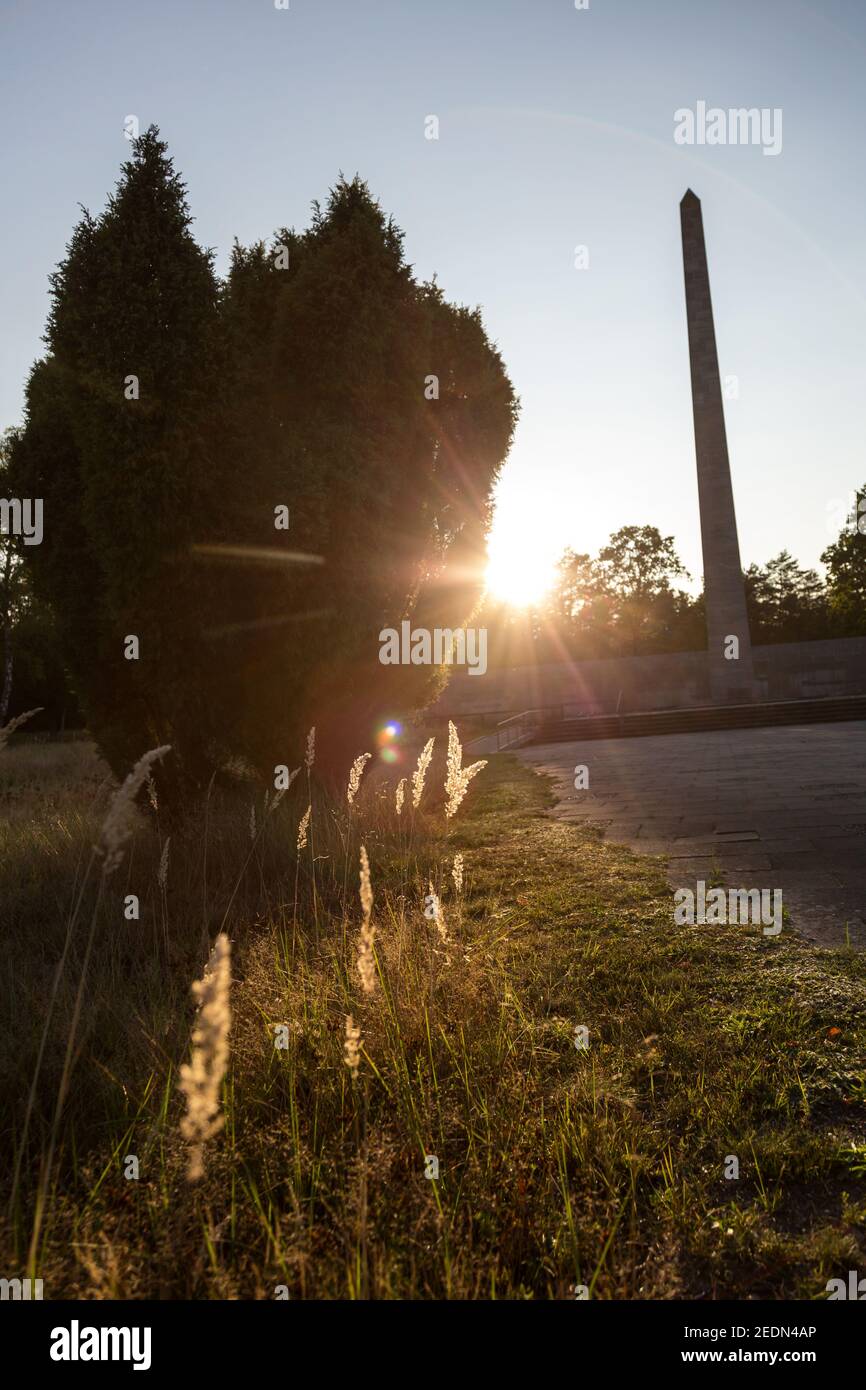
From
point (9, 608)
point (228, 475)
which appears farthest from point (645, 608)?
point (228, 475)

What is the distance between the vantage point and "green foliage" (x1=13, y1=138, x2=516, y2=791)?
7.73 m

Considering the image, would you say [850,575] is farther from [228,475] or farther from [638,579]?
[228,475]

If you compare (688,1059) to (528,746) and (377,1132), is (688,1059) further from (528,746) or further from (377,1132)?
(528,746)

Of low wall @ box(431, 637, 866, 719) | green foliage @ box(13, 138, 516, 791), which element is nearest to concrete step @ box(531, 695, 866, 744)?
low wall @ box(431, 637, 866, 719)

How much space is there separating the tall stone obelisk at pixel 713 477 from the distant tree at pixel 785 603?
20.2m

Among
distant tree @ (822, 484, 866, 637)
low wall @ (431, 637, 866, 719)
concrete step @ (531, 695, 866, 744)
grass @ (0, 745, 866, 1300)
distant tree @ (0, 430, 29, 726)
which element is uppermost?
distant tree @ (822, 484, 866, 637)

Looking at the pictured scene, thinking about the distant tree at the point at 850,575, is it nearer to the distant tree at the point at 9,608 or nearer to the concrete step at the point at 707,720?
the concrete step at the point at 707,720

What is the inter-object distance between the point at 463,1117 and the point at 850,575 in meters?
48.3

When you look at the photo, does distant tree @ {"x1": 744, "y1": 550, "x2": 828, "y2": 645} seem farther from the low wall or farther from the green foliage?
the green foliage

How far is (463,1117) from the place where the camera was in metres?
2.68

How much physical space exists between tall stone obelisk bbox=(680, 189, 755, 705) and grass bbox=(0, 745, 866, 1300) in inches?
1028

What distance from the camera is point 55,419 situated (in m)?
8.51

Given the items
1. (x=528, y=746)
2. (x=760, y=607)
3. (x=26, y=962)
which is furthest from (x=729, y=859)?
(x=760, y=607)
